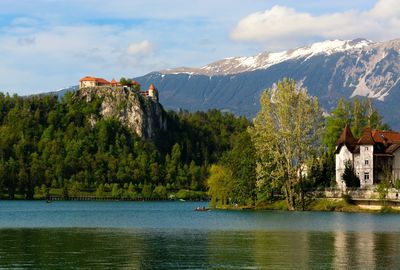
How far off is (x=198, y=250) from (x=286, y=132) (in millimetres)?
58712

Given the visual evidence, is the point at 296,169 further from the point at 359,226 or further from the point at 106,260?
the point at 106,260

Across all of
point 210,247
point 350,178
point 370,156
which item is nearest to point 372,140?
point 370,156

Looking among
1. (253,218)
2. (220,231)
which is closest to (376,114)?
(253,218)

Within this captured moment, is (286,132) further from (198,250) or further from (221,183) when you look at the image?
(198,250)

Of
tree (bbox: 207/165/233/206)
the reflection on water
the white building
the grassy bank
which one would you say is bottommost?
the reflection on water

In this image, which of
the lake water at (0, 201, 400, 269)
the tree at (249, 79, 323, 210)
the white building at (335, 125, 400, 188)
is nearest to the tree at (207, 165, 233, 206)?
the tree at (249, 79, 323, 210)

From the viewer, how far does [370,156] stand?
128 metres

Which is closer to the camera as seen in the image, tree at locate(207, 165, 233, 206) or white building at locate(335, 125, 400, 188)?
tree at locate(207, 165, 233, 206)

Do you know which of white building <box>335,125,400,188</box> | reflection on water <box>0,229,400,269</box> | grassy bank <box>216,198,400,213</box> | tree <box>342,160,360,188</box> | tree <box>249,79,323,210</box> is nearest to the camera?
reflection on water <box>0,229,400,269</box>

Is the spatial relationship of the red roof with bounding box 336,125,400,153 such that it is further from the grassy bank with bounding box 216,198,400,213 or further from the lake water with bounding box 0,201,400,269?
the lake water with bounding box 0,201,400,269

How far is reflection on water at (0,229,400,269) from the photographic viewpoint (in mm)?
47500

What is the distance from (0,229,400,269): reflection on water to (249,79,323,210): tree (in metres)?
41.3

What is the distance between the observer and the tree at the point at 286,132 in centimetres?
11319

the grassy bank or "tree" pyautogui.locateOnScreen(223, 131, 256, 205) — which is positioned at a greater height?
"tree" pyautogui.locateOnScreen(223, 131, 256, 205)
